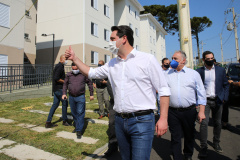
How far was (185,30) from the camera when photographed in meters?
8.86

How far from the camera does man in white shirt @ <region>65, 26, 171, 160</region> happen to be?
1747 mm

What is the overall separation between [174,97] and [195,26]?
50364mm

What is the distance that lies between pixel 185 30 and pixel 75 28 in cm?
1243

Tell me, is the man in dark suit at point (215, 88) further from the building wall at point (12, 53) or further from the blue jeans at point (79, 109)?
the building wall at point (12, 53)

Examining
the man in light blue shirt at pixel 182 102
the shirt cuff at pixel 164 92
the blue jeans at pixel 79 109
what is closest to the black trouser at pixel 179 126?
the man in light blue shirt at pixel 182 102

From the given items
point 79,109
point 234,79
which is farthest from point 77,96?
point 234,79

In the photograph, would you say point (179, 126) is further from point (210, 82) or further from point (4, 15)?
point (4, 15)

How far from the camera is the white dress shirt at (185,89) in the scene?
2.95m

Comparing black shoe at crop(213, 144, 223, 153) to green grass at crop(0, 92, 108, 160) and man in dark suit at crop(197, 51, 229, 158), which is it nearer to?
man in dark suit at crop(197, 51, 229, 158)

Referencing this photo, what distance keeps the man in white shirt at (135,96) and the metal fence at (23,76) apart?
9672mm

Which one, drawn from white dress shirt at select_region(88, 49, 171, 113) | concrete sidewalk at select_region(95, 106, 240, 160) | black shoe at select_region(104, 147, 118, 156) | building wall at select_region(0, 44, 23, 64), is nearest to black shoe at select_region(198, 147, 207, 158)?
concrete sidewalk at select_region(95, 106, 240, 160)

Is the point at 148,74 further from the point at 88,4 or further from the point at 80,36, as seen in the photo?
the point at 88,4

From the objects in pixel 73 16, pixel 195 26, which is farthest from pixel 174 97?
pixel 195 26

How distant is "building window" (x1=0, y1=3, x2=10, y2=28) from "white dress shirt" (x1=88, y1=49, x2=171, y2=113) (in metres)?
13.9
